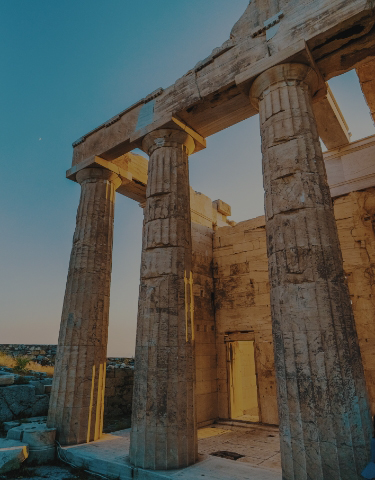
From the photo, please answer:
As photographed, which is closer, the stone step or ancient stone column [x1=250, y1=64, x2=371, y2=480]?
ancient stone column [x1=250, y1=64, x2=371, y2=480]

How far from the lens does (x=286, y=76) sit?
5.71 metres

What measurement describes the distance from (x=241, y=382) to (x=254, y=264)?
14.3 feet

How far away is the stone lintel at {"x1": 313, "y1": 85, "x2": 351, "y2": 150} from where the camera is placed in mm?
8422

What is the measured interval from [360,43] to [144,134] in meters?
4.72

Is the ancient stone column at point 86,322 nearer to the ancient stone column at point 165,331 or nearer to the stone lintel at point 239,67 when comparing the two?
the stone lintel at point 239,67

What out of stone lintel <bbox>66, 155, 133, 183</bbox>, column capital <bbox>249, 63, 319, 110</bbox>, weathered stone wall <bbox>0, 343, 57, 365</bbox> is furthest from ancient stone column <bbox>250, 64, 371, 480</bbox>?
weathered stone wall <bbox>0, 343, 57, 365</bbox>

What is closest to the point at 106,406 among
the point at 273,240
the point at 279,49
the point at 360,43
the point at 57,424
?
the point at 57,424

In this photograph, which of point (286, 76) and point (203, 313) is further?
point (203, 313)

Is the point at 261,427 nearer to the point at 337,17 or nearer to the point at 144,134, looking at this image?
the point at 144,134

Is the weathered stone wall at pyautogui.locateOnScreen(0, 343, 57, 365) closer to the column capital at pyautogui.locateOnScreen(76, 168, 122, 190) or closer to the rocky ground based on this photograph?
the rocky ground

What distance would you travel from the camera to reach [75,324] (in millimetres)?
7785

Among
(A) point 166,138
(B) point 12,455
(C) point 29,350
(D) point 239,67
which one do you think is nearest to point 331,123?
(D) point 239,67

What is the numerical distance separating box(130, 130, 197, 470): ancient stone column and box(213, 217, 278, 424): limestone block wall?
403 centimetres

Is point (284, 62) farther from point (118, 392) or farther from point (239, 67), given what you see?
point (118, 392)
